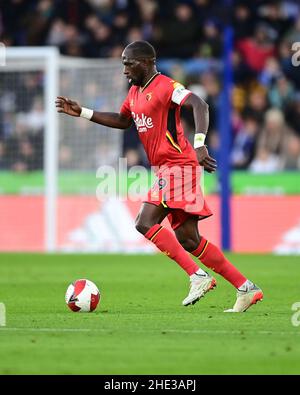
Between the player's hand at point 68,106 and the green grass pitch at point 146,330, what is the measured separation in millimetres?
1856

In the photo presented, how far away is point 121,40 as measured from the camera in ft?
77.6

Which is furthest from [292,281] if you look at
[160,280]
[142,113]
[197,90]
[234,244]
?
[197,90]

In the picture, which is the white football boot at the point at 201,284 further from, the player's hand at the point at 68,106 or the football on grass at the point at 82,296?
the player's hand at the point at 68,106

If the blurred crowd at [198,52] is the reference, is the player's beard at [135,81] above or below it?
below

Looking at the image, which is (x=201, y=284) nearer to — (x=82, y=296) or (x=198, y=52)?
(x=82, y=296)

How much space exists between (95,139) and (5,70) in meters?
2.28

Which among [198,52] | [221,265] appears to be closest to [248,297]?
[221,265]

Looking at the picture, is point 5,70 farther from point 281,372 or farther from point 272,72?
point 281,372

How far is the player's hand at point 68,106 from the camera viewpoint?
1035cm

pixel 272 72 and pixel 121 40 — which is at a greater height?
pixel 121 40

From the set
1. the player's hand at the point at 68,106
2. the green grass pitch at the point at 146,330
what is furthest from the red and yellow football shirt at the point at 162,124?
the green grass pitch at the point at 146,330

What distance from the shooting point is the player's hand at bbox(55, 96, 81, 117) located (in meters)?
10.4

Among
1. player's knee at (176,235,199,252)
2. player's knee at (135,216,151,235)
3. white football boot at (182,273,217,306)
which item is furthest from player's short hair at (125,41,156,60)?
white football boot at (182,273,217,306)

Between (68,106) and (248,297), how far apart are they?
2.50 metres
